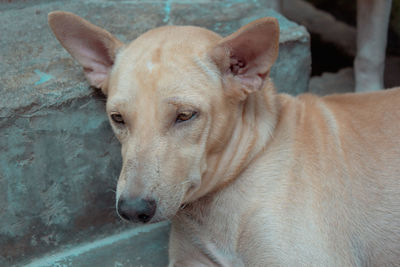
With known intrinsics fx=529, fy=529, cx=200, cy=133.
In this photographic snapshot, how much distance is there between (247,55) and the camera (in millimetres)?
2799

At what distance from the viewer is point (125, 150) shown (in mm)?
2770

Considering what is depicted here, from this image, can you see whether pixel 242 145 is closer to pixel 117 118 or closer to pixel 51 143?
pixel 117 118

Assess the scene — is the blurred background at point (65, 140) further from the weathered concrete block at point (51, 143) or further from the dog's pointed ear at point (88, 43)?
the dog's pointed ear at point (88, 43)

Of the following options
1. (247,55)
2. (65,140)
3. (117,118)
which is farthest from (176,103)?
Result: (65,140)

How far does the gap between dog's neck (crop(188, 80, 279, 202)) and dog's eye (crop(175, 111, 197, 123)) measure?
0.32 m

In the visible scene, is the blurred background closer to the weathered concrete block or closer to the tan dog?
the weathered concrete block

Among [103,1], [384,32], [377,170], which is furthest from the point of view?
[384,32]

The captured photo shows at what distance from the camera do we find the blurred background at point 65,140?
3.26 metres

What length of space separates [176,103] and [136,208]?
0.55 metres

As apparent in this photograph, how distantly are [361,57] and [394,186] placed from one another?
2.59 meters

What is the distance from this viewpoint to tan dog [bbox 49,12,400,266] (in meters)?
2.62

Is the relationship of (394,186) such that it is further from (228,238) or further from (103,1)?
(103,1)

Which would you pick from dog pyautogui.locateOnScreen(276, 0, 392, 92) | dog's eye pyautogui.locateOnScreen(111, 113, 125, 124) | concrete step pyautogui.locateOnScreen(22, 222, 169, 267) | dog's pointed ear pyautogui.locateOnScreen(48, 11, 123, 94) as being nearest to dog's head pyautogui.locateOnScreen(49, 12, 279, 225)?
dog's eye pyautogui.locateOnScreen(111, 113, 125, 124)

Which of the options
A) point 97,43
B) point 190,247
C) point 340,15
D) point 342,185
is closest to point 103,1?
point 97,43
